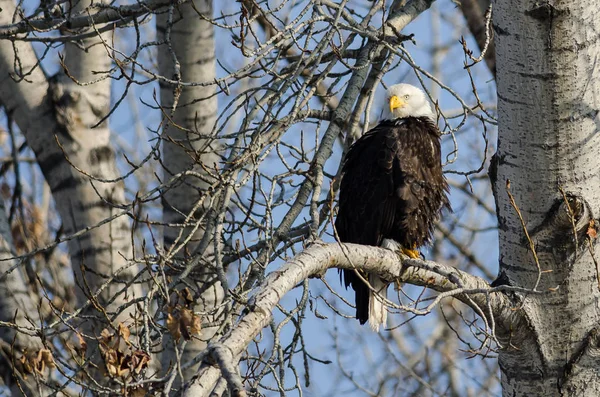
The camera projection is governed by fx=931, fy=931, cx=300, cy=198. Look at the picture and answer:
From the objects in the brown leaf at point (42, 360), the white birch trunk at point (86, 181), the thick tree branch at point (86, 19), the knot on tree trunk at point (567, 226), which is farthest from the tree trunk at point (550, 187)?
the white birch trunk at point (86, 181)

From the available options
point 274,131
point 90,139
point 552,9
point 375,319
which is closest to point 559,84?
point 552,9

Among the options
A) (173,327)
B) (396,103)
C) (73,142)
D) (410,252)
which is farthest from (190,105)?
(173,327)

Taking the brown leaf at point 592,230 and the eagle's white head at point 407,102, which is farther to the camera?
the eagle's white head at point 407,102

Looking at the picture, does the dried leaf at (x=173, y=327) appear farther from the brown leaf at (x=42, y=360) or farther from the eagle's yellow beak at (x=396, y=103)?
the eagle's yellow beak at (x=396, y=103)

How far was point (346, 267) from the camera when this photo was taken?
2879 mm

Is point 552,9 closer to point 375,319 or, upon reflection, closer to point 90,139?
point 375,319

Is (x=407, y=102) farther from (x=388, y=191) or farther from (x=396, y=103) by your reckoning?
(x=388, y=191)

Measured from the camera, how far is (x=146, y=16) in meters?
4.06

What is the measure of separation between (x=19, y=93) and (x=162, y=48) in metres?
0.76

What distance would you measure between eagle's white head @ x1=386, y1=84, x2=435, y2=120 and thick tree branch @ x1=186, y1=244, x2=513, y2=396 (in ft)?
6.24

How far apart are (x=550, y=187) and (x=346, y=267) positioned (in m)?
0.72

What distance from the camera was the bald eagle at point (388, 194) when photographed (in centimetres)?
433

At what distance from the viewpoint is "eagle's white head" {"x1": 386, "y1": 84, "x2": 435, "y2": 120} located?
16.1 ft

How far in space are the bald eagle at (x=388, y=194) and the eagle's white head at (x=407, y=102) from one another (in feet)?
1.11
